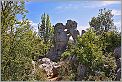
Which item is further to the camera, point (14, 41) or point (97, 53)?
point (97, 53)

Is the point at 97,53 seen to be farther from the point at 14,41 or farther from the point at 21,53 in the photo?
the point at 14,41

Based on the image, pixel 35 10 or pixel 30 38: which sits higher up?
pixel 35 10

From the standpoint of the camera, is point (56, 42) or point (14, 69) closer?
point (14, 69)

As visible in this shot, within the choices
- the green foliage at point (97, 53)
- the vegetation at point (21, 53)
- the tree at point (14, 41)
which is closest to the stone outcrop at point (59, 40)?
the green foliage at point (97, 53)

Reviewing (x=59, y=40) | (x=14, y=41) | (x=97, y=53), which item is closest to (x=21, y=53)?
(x=14, y=41)

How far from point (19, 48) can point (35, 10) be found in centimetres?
54

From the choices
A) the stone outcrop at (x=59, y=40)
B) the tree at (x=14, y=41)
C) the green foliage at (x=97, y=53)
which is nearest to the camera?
the tree at (x=14, y=41)

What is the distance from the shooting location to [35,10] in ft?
11.1

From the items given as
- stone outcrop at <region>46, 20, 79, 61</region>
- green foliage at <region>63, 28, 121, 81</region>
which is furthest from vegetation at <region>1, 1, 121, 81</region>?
stone outcrop at <region>46, 20, 79, 61</region>

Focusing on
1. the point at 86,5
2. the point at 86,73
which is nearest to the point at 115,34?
the point at 86,73

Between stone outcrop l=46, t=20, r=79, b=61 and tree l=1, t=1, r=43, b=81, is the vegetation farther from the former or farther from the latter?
stone outcrop l=46, t=20, r=79, b=61

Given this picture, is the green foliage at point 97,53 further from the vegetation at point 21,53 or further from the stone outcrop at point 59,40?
the stone outcrop at point 59,40

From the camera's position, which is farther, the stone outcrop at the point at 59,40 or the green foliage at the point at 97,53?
the stone outcrop at the point at 59,40

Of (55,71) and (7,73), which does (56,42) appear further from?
(7,73)
